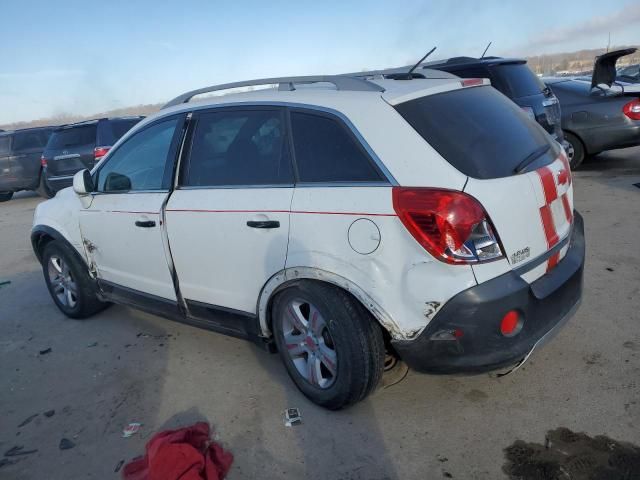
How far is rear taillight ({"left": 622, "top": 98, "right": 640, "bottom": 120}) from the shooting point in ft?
24.8

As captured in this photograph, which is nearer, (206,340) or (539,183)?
(539,183)

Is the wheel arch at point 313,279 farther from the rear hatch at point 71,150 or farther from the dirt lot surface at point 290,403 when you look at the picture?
the rear hatch at point 71,150

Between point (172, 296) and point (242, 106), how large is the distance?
1.37m

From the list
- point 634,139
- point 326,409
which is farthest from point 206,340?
point 634,139

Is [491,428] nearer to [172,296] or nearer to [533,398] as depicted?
[533,398]

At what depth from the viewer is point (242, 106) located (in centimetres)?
311

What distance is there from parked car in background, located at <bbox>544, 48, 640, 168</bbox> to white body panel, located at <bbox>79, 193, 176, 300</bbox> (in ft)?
20.7

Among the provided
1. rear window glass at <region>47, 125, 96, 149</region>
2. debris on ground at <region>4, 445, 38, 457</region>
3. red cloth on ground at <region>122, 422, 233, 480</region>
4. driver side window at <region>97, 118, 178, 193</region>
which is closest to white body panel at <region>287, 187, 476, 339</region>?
red cloth on ground at <region>122, 422, 233, 480</region>

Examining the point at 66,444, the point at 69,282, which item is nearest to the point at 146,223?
the point at 66,444

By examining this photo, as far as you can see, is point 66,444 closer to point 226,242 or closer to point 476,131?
point 226,242

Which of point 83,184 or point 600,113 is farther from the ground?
point 83,184

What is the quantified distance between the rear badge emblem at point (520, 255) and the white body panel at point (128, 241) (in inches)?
85.3

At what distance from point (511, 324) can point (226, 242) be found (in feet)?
5.24

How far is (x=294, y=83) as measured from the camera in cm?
308
